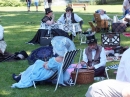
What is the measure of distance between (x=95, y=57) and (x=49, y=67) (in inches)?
49.8

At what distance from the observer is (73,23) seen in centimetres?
1273

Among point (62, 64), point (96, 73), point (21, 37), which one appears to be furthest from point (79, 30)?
point (62, 64)

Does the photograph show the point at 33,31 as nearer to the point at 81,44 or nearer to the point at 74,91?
the point at 81,44

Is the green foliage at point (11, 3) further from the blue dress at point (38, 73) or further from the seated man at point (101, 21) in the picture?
the blue dress at point (38, 73)

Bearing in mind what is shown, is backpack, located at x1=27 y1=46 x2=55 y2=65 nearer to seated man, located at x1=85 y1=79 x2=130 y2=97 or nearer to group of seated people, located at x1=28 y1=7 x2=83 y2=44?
group of seated people, located at x1=28 y1=7 x2=83 y2=44

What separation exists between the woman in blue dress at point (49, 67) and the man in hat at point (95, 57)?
70 centimetres

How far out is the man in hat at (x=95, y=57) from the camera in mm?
7422

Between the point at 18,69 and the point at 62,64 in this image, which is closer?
the point at 62,64

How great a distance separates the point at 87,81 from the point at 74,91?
0.59 metres

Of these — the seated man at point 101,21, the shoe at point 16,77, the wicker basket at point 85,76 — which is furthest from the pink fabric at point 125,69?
the seated man at point 101,21

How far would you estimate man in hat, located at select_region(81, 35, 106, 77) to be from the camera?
742cm

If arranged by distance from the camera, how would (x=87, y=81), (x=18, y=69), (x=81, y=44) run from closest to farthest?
1. (x=87, y=81)
2. (x=18, y=69)
3. (x=81, y=44)

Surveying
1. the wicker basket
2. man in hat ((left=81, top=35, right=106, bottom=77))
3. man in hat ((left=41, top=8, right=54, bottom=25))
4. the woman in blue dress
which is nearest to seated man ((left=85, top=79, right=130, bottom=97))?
the woman in blue dress

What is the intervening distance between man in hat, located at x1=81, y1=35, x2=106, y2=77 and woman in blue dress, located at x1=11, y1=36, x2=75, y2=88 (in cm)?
70
